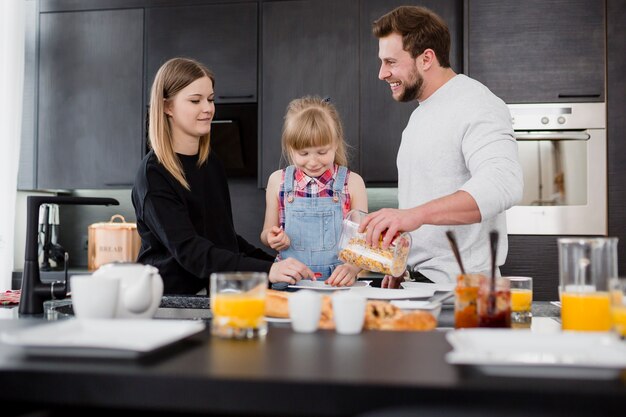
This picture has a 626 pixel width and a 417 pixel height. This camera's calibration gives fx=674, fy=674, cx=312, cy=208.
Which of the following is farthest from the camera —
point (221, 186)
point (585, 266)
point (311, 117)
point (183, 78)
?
point (311, 117)

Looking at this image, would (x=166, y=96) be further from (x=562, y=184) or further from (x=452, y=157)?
(x=562, y=184)

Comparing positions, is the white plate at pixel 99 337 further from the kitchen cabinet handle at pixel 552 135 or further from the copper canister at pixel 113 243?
the copper canister at pixel 113 243

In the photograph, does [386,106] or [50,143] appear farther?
[50,143]

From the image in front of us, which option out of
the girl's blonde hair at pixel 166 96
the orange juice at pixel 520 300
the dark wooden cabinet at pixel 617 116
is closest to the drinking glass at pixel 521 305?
the orange juice at pixel 520 300

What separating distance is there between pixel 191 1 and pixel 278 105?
74 centimetres

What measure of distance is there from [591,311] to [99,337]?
2.56ft

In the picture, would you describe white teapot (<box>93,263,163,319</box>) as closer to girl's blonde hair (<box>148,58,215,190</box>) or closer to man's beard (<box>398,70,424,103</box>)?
girl's blonde hair (<box>148,58,215,190</box>)

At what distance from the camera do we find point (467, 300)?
116 centimetres

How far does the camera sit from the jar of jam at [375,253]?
1.62 meters

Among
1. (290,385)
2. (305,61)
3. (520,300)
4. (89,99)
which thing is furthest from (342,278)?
(89,99)

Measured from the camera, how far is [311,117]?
2.43 metres

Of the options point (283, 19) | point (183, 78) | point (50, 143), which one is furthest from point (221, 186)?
point (50, 143)

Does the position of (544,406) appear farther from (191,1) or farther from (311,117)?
(191,1)

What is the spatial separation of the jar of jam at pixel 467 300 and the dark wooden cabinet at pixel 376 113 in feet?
7.28
